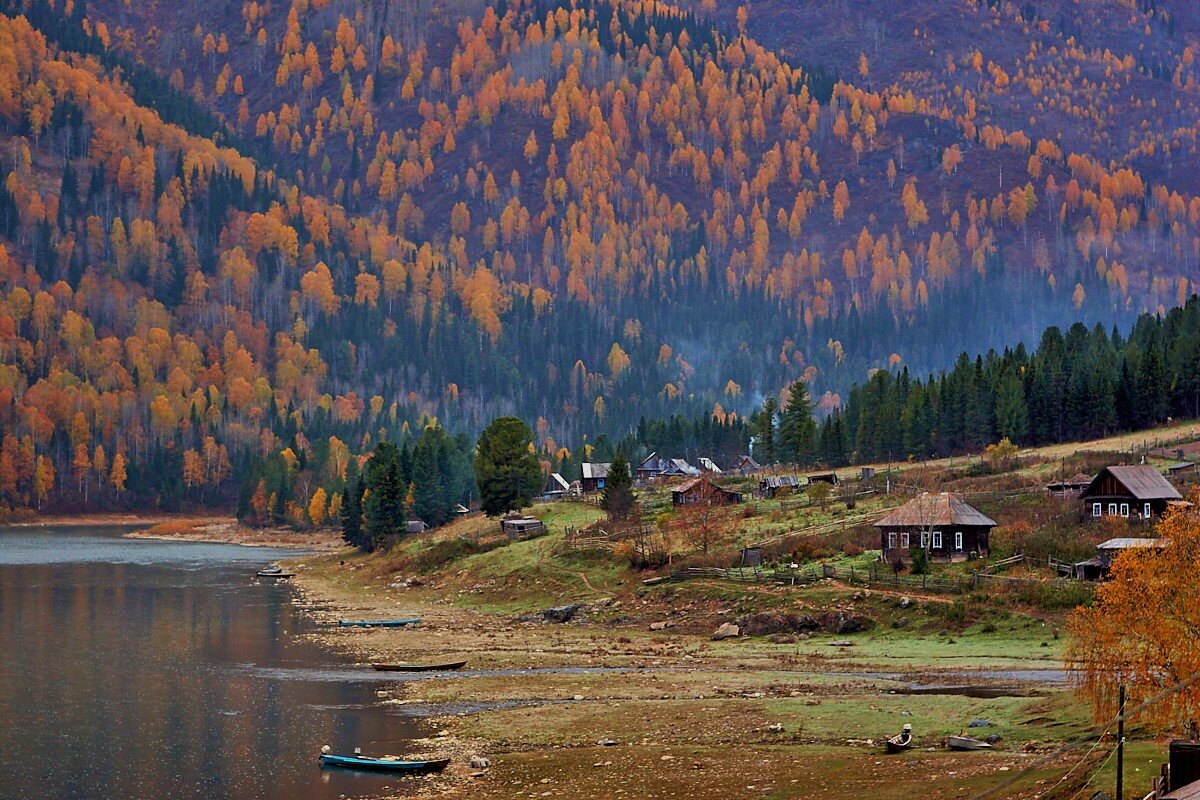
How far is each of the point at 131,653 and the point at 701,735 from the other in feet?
128

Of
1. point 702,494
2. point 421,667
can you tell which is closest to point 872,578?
point 421,667

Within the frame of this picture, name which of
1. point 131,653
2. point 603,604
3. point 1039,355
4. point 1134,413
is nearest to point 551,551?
point 603,604

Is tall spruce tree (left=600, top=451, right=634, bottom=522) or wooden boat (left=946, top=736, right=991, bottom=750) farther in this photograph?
tall spruce tree (left=600, top=451, right=634, bottom=522)

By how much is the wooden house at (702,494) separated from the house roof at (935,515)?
37484mm

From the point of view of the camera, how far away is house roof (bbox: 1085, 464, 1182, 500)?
88625 millimetres

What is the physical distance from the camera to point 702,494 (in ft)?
413

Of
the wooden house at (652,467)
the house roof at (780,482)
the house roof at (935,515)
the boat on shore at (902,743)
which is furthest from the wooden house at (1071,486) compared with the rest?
the wooden house at (652,467)

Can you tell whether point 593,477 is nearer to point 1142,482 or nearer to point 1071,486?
point 1071,486

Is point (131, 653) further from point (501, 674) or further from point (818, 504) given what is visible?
point (818, 504)

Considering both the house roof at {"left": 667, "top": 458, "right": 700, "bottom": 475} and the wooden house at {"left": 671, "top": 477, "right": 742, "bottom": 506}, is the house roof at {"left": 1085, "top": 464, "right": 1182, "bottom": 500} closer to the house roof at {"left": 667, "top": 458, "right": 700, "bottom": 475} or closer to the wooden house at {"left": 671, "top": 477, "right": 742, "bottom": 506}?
the wooden house at {"left": 671, "top": 477, "right": 742, "bottom": 506}

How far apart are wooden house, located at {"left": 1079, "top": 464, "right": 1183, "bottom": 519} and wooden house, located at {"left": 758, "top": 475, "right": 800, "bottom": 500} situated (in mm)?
40783

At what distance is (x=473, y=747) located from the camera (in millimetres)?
53344

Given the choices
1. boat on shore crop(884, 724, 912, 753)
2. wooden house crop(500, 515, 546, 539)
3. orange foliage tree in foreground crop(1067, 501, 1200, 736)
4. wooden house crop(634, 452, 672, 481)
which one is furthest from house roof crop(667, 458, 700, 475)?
orange foliage tree in foreground crop(1067, 501, 1200, 736)

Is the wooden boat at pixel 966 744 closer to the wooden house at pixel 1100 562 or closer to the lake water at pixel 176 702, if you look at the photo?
the lake water at pixel 176 702
